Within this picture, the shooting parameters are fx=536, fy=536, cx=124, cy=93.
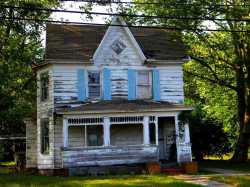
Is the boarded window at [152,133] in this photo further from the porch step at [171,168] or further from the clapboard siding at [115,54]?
the clapboard siding at [115,54]

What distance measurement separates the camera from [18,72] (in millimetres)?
27375

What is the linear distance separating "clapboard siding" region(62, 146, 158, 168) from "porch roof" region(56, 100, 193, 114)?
204cm

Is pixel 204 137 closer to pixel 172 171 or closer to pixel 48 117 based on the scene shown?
pixel 172 171

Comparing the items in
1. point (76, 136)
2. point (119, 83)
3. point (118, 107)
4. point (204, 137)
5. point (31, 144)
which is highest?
point (119, 83)

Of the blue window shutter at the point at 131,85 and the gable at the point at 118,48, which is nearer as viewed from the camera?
the gable at the point at 118,48

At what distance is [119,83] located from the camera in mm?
30562

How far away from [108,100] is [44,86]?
400 centimetres

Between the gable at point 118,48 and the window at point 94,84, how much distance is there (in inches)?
27.2

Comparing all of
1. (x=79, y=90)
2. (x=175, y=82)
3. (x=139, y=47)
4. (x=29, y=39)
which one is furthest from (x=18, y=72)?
(x=29, y=39)

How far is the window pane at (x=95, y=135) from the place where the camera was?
3014 cm

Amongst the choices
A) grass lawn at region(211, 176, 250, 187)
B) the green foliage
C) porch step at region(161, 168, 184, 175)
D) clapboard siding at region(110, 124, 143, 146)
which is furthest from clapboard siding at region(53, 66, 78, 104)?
the green foliage

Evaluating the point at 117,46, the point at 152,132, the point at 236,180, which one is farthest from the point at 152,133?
the point at 236,180

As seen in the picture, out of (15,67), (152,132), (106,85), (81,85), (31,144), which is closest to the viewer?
(15,67)

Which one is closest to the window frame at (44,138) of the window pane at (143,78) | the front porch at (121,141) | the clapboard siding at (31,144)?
the front porch at (121,141)
